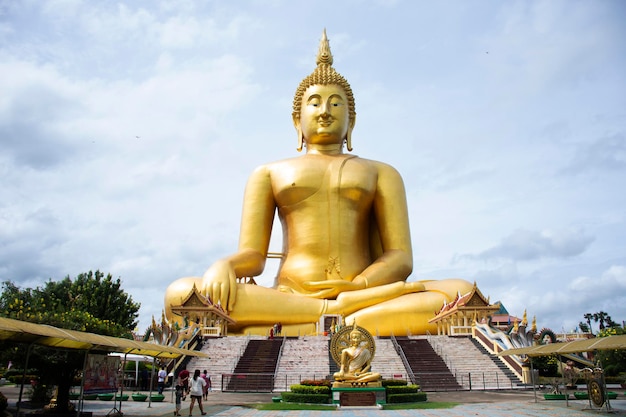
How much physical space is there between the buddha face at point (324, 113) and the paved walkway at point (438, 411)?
1257 centimetres

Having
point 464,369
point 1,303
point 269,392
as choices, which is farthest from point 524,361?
point 1,303

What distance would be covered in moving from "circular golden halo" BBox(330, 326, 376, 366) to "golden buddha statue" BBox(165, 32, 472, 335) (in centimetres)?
696

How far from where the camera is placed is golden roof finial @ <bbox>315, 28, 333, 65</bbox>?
82.5 ft

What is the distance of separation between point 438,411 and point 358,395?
1.79 meters

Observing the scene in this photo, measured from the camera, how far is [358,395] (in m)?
10.7

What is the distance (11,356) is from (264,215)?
1310cm

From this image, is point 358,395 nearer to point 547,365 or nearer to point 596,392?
point 596,392

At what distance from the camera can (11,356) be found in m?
9.72

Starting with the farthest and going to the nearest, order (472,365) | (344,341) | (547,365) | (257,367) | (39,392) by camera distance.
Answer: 1. (547,365)
2. (472,365)
3. (257,367)
4. (344,341)
5. (39,392)

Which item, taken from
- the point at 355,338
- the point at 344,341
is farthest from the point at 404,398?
the point at 344,341

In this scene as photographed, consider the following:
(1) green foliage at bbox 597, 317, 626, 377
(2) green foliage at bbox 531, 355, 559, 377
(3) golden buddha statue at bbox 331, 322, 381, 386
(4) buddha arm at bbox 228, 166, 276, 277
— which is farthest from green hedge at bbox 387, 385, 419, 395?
(4) buddha arm at bbox 228, 166, 276, 277

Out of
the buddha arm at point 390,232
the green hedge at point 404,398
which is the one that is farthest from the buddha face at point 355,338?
the buddha arm at point 390,232

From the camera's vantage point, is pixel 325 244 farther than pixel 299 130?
No

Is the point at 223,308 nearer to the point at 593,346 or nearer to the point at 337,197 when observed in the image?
the point at 337,197
